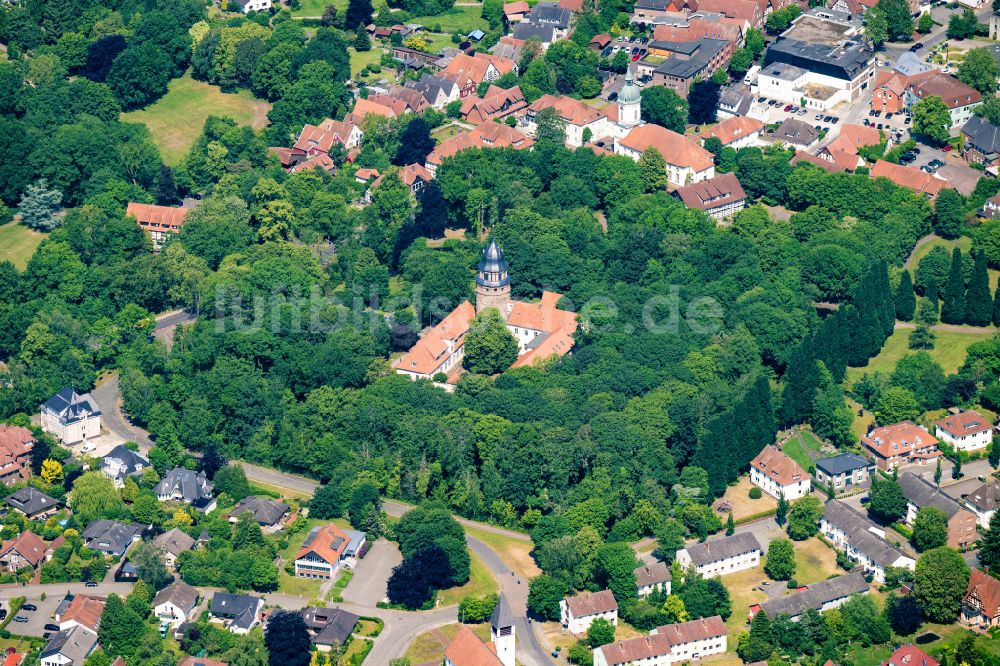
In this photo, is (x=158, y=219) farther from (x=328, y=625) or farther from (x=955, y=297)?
(x=955, y=297)

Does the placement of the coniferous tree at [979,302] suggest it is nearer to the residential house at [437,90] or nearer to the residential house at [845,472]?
the residential house at [845,472]

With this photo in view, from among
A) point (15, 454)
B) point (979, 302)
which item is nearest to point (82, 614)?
point (15, 454)

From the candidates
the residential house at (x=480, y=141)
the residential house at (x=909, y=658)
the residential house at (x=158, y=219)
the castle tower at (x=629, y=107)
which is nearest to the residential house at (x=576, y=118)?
the castle tower at (x=629, y=107)

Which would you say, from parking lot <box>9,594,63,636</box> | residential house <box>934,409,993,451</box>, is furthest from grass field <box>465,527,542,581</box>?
residential house <box>934,409,993,451</box>

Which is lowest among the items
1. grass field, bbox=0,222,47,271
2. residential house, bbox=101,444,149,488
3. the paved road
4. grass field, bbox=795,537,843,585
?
the paved road

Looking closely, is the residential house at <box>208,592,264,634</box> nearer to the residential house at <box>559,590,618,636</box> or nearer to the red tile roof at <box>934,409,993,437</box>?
the residential house at <box>559,590,618,636</box>

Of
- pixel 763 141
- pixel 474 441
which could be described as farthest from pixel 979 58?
pixel 474 441
